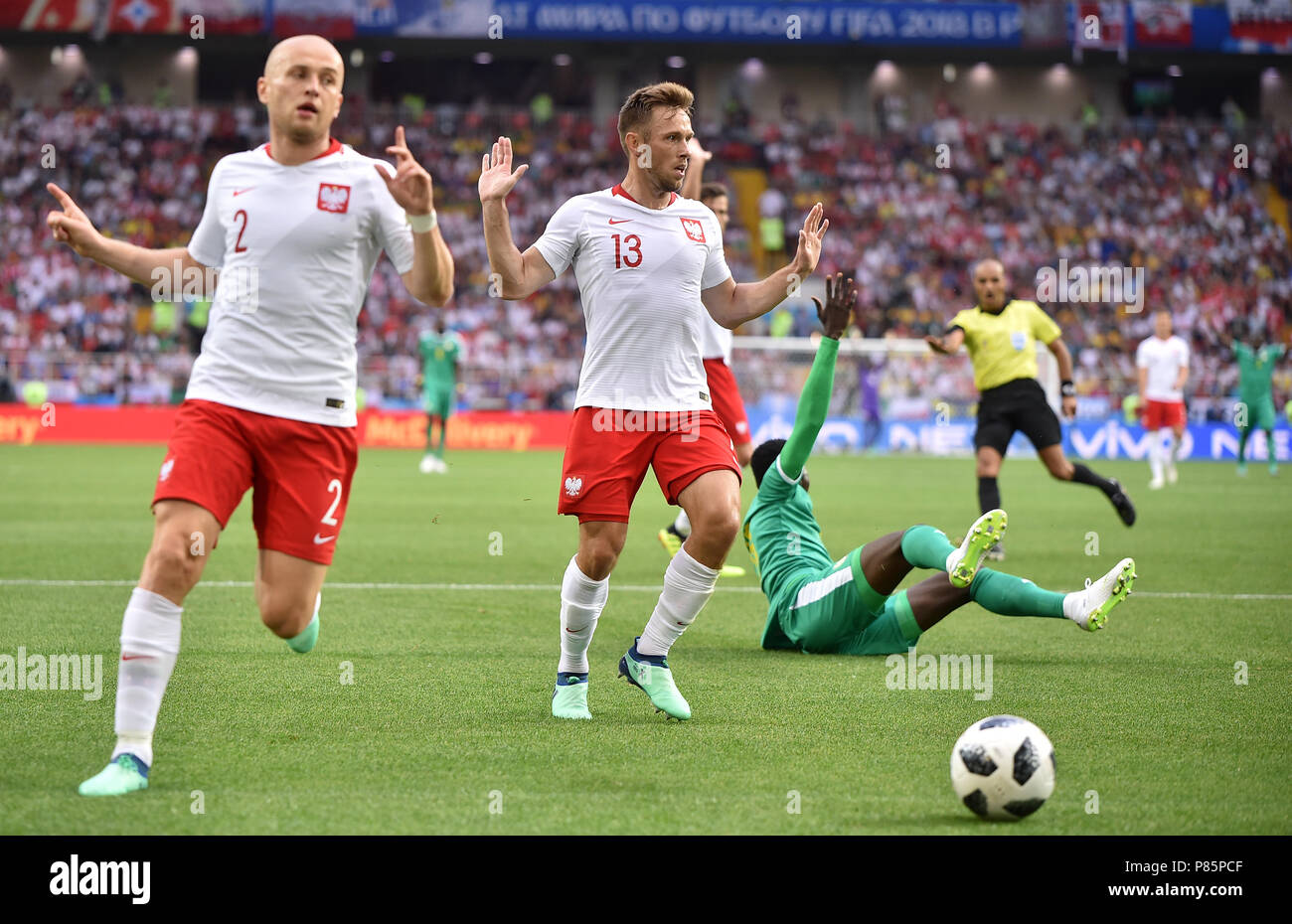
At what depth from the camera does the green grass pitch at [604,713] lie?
4152 millimetres

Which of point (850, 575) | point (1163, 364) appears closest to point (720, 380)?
point (850, 575)

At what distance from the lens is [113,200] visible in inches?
1500

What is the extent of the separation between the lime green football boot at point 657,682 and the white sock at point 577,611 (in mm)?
210

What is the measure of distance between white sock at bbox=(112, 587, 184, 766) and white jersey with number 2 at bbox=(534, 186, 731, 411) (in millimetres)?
1904

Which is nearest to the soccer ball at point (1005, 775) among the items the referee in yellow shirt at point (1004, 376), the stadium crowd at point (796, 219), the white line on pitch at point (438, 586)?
the white line on pitch at point (438, 586)

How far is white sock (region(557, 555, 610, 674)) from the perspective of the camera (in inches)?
223

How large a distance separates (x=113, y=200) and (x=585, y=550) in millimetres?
36103

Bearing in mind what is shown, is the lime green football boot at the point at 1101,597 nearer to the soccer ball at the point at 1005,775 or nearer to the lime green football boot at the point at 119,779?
the soccer ball at the point at 1005,775

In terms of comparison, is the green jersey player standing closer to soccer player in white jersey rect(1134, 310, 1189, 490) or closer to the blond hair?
soccer player in white jersey rect(1134, 310, 1189, 490)

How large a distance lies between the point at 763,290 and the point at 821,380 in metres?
0.65

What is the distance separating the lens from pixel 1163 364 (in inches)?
853
